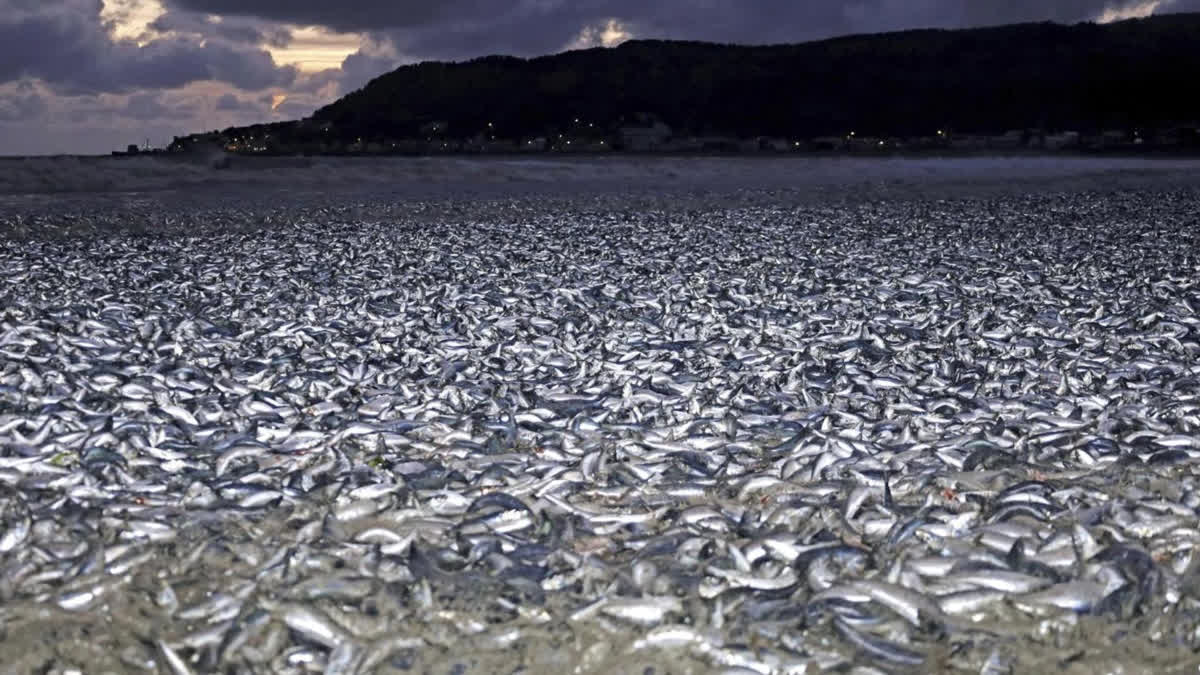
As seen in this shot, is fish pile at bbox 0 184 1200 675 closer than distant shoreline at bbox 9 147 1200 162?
Yes

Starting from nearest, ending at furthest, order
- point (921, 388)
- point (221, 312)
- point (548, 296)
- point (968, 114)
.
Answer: point (921, 388), point (221, 312), point (548, 296), point (968, 114)

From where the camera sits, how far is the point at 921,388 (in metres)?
8.51

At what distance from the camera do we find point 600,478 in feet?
20.9

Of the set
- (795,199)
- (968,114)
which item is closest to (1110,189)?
(795,199)

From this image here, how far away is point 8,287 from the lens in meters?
13.6

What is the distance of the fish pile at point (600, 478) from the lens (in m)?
4.50

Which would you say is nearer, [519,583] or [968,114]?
[519,583]

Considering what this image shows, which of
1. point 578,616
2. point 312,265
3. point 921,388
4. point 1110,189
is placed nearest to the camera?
point 578,616

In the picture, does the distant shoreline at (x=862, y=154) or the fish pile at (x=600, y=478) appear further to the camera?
the distant shoreline at (x=862, y=154)

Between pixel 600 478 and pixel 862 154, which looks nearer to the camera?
pixel 600 478

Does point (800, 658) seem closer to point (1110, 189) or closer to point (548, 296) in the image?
point (548, 296)

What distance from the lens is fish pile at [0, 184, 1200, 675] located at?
4496 mm

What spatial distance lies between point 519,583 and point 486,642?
16.7 inches

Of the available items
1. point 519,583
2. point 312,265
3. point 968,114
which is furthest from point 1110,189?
point 968,114
